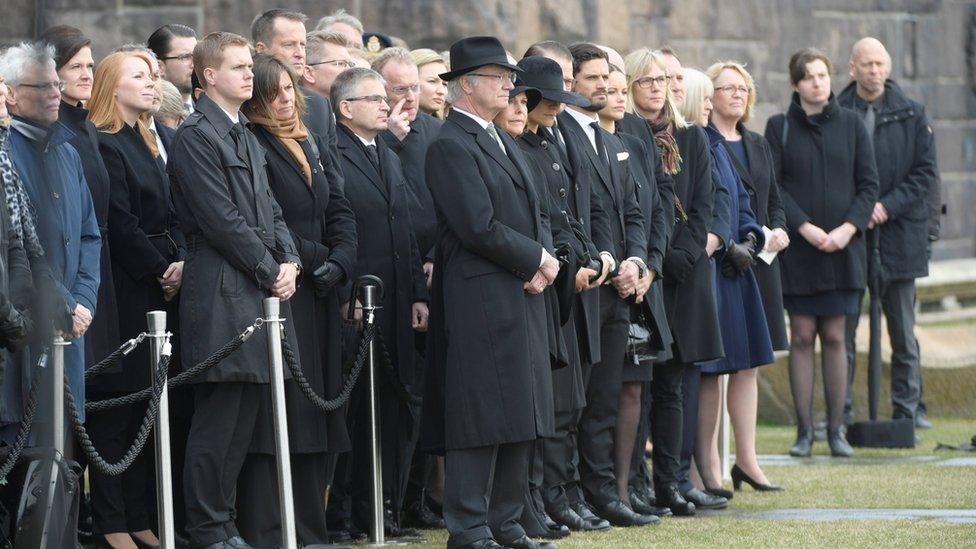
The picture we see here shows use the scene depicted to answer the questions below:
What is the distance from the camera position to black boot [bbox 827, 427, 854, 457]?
35.9ft

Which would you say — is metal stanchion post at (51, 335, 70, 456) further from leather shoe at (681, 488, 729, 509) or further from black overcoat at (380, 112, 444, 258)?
leather shoe at (681, 488, 729, 509)

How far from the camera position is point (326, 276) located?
302 inches

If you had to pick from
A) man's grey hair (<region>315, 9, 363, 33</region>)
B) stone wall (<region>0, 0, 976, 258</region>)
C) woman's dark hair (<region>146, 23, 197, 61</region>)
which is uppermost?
stone wall (<region>0, 0, 976, 258</region>)

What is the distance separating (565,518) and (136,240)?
2.16 meters

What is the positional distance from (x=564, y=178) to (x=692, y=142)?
4.07 feet

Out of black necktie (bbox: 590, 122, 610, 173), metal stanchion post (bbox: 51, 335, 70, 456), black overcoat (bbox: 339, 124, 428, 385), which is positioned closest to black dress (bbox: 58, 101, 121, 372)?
metal stanchion post (bbox: 51, 335, 70, 456)

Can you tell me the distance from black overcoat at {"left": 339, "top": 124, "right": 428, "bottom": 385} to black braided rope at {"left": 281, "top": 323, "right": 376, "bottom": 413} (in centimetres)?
30

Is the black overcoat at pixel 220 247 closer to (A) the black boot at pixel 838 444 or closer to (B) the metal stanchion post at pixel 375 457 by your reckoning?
(B) the metal stanchion post at pixel 375 457

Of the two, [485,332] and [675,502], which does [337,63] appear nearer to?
[485,332]

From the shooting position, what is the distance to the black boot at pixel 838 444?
11.0 meters

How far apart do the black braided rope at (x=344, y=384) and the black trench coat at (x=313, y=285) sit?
70 millimetres

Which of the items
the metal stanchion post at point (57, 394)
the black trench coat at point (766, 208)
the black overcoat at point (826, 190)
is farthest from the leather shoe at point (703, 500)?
the metal stanchion post at point (57, 394)

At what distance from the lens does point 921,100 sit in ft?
50.9

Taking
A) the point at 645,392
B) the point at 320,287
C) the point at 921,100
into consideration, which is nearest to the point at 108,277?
the point at 320,287
